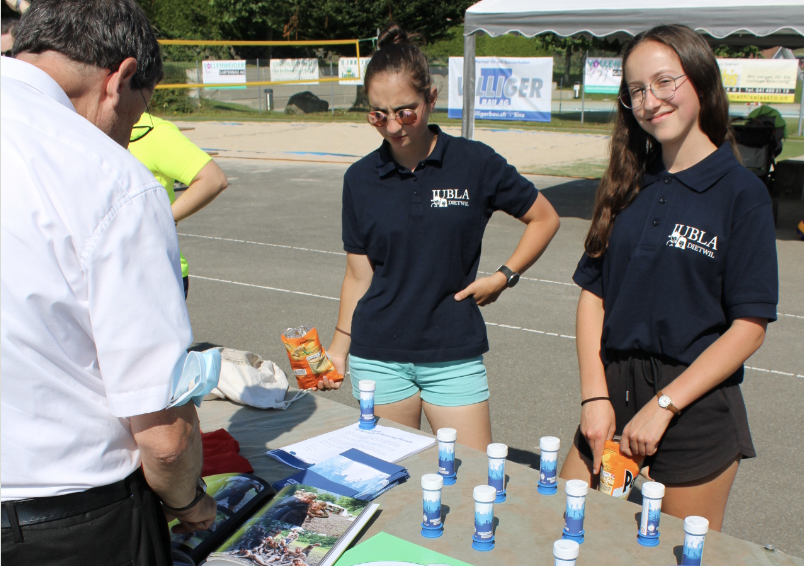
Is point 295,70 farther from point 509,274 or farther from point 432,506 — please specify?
point 432,506

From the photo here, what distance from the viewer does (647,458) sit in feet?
7.28

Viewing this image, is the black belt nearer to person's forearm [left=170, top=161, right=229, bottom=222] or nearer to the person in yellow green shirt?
the person in yellow green shirt

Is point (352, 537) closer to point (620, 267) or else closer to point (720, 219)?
point (620, 267)

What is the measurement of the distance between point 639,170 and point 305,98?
97.8 ft

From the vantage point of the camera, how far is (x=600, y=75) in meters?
24.4

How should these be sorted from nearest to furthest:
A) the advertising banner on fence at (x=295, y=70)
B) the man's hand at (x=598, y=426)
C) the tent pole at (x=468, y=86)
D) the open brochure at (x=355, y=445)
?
the man's hand at (x=598, y=426) → the open brochure at (x=355, y=445) → the tent pole at (x=468, y=86) → the advertising banner on fence at (x=295, y=70)

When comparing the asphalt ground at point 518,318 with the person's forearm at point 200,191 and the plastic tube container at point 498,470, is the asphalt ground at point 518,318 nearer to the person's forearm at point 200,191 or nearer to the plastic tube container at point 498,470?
the person's forearm at point 200,191

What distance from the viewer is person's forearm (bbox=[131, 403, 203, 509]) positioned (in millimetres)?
1407

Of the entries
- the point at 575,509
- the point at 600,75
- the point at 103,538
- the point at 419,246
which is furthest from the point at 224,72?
the point at 103,538

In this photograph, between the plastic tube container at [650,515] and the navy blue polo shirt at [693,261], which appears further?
the navy blue polo shirt at [693,261]

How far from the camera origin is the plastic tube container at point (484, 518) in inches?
70.0

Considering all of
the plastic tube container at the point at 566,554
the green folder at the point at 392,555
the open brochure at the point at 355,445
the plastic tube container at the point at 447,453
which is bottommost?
the open brochure at the point at 355,445

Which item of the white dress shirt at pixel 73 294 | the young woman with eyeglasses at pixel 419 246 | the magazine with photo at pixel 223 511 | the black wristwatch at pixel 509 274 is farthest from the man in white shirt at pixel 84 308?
the black wristwatch at pixel 509 274

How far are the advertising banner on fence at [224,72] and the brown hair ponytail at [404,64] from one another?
28228 mm
